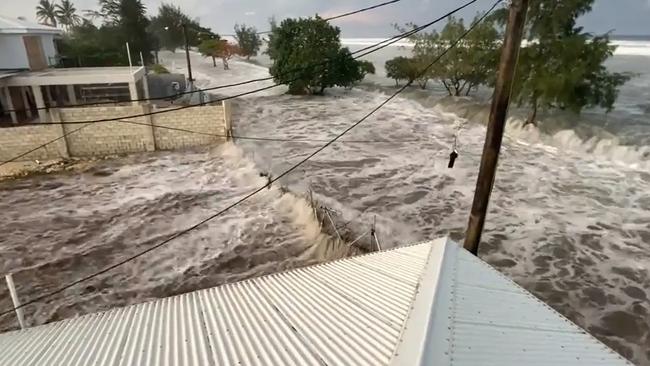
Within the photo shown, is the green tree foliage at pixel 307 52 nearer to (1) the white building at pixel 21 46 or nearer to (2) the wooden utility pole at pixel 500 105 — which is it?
(1) the white building at pixel 21 46

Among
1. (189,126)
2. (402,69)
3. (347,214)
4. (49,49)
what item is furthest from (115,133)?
(402,69)

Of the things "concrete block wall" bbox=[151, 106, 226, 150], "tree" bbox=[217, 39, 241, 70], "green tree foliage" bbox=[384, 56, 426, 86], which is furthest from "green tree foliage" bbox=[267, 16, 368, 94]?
"tree" bbox=[217, 39, 241, 70]

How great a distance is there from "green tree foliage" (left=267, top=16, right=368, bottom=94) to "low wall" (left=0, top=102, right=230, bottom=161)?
14.3 metres

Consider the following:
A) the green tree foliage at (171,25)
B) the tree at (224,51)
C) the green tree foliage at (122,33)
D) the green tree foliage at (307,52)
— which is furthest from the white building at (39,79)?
the green tree foliage at (171,25)

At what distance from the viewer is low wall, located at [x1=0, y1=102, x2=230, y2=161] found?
16938mm

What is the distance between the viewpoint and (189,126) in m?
18.8

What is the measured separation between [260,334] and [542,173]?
16719mm

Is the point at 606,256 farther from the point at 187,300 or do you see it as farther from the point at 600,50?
the point at 600,50

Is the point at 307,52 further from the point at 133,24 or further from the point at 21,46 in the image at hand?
the point at 133,24

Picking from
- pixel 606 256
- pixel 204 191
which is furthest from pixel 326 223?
pixel 606 256

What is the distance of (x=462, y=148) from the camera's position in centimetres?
2048

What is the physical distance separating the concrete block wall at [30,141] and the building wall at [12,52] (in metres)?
8.84

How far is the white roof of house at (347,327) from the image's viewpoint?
130 inches

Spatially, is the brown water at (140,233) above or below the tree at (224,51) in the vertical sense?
below
